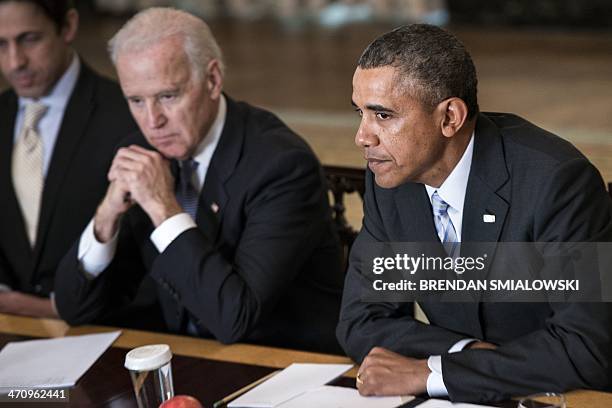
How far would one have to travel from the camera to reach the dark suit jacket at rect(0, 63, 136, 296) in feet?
12.1

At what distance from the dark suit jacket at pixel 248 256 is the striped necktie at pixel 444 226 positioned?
1.87ft

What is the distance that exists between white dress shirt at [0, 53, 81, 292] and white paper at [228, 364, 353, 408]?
171cm

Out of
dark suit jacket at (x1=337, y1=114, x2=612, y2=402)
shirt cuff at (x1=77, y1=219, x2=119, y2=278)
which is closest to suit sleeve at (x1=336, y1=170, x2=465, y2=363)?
dark suit jacket at (x1=337, y1=114, x2=612, y2=402)

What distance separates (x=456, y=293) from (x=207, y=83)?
104 cm

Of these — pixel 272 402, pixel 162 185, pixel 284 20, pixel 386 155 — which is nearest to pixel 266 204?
pixel 162 185

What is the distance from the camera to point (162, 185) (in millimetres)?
2986

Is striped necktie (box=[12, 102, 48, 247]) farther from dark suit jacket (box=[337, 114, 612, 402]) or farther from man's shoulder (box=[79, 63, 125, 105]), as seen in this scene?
dark suit jacket (box=[337, 114, 612, 402])

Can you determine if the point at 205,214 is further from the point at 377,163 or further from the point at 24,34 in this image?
the point at 24,34

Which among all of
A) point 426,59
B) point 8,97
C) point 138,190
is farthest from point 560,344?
point 8,97

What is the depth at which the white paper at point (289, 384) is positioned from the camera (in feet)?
7.27

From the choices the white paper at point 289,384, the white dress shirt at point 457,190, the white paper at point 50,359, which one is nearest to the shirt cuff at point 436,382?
the white dress shirt at point 457,190

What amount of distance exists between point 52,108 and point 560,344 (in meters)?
2.25

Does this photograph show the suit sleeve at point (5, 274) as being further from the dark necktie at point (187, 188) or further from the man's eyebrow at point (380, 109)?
the man's eyebrow at point (380, 109)

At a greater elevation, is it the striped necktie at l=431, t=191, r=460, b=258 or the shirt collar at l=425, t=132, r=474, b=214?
the shirt collar at l=425, t=132, r=474, b=214
